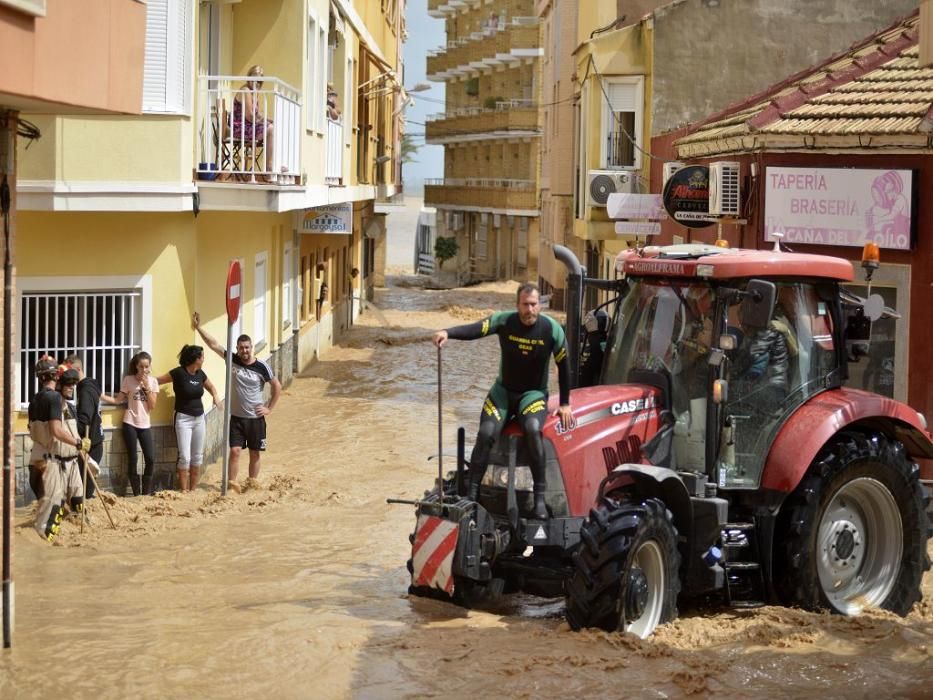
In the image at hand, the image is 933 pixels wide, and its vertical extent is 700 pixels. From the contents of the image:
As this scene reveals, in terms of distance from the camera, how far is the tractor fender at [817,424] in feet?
33.9

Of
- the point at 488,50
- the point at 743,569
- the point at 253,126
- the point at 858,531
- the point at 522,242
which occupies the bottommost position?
the point at 743,569

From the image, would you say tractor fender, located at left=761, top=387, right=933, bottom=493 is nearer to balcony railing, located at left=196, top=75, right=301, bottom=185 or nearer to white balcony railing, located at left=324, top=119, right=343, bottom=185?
balcony railing, located at left=196, top=75, right=301, bottom=185

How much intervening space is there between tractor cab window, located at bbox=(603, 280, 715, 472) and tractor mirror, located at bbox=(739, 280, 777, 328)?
0.45 metres

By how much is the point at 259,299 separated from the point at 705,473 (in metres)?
12.5

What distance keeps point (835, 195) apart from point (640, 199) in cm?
868

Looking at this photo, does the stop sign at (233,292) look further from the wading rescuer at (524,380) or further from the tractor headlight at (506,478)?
the tractor headlight at (506,478)

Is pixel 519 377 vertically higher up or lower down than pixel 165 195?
lower down

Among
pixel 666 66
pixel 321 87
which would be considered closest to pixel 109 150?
pixel 321 87

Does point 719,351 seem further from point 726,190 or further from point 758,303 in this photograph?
point 726,190

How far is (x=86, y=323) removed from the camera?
15.5m

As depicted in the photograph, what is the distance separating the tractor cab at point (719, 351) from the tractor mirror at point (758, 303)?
74mm

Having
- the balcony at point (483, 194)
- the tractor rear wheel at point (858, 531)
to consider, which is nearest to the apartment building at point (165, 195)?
the tractor rear wheel at point (858, 531)

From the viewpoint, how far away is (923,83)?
16.1 metres

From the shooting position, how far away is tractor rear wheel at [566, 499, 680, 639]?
9406 mm
